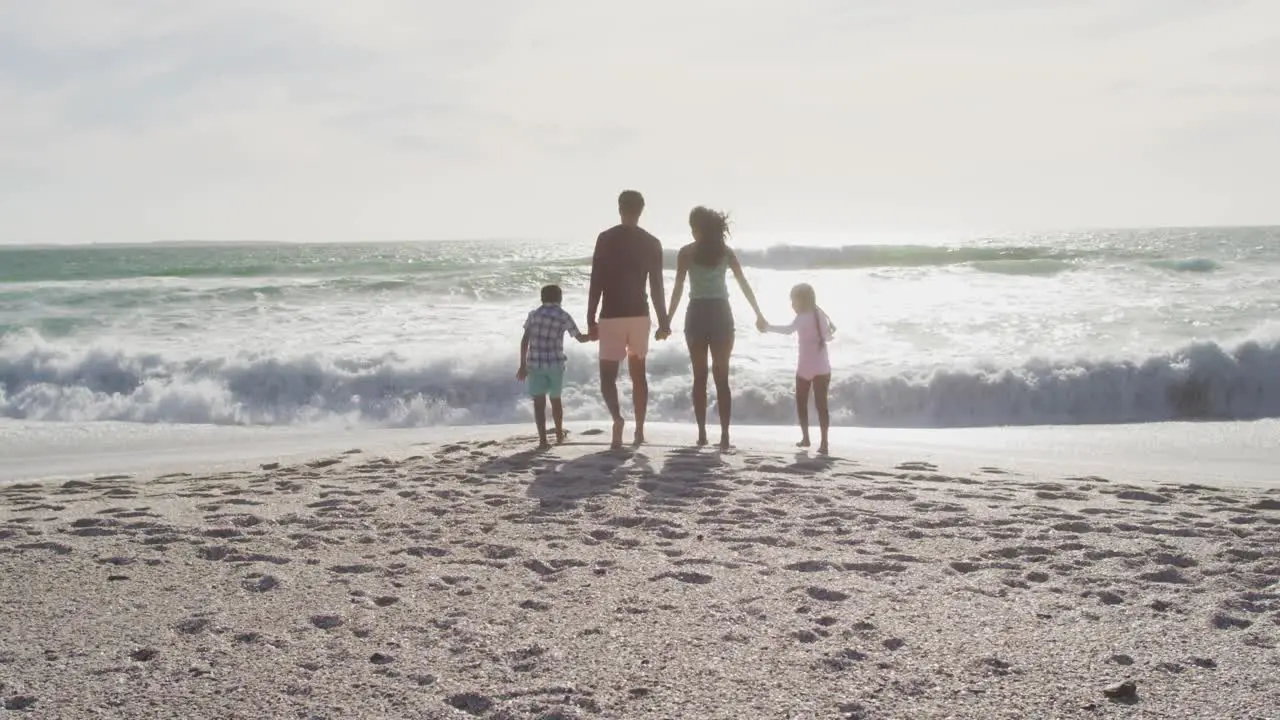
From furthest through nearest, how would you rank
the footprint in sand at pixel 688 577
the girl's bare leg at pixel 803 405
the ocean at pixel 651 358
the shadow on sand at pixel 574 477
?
the ocean at pixel 651 358
the girl's bare leg at pixel 803 405
the shadow on sand at pixel 574 477
the footprint in sand at pixel 688 577

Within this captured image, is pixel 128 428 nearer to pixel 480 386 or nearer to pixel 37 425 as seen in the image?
pixel 37 425

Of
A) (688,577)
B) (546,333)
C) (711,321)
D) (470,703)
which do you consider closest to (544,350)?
(546,333)

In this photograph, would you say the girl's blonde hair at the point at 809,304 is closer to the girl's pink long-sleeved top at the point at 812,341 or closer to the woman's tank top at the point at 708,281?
the girl's pink long-sleeved top at the point at 812,341

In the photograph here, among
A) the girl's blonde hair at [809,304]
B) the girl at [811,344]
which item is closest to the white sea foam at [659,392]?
the girl at [811,344]

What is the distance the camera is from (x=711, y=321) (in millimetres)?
7535

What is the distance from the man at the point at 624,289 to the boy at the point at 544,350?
0.24m

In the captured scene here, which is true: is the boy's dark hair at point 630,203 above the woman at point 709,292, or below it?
above

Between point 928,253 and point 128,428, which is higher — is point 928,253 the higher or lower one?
the higher one

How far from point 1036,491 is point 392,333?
11854 mm

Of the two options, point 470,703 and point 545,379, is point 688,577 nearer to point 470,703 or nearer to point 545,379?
point 470,703

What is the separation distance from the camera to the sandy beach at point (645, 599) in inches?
117

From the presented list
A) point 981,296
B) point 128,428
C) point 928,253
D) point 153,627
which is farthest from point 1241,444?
point 928,253

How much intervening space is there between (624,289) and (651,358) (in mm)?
5476

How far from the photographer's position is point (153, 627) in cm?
357
